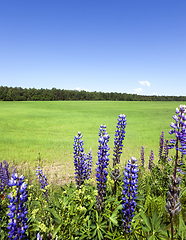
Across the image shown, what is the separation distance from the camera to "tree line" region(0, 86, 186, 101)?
82762 millimetres

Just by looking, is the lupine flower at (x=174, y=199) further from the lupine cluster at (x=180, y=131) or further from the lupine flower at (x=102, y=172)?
the lupine flower at (x=102, y=172)

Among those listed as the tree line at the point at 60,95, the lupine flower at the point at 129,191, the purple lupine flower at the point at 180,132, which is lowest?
the lupine flower at the point at 129,191

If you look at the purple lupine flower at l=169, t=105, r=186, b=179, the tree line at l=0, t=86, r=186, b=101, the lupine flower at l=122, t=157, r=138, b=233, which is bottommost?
the lupine flower at l=122, t=157, r=138, b=233

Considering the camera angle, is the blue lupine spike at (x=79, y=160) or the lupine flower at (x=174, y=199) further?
the blue lupine spike at (x=79, y=160)

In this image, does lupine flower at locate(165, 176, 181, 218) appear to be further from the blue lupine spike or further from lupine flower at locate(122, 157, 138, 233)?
the blue lupine spike

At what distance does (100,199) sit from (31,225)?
3.50ft

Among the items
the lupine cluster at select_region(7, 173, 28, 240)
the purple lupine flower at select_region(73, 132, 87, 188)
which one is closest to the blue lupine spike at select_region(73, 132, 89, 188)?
the purple lupine flower at select_region(73, 132, 87, 188)

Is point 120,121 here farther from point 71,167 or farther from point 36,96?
point 36,96

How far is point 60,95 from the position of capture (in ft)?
312

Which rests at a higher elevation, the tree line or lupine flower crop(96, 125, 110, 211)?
the tree line

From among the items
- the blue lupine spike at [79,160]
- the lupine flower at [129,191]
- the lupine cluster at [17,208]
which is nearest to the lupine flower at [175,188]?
the lupine flower at [129,191]

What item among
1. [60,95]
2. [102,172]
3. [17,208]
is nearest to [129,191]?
[102,172]

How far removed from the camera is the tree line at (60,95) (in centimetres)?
8276

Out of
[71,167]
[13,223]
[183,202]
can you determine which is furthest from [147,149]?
[13,223]
